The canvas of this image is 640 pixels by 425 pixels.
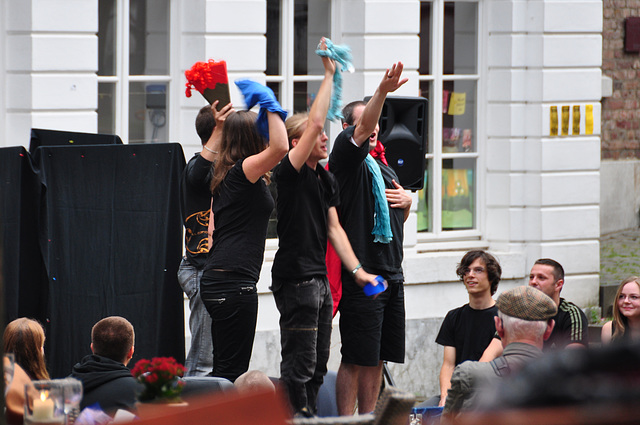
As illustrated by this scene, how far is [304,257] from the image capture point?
4.59m

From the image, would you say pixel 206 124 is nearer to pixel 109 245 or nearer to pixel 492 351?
pixel 109 245

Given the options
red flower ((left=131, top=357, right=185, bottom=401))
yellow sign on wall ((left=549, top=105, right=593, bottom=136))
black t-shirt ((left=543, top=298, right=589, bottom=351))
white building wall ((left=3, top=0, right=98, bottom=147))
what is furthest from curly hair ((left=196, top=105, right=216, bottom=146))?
yellow sign on wall ((left=549, top=105, right=593, bottom=136))

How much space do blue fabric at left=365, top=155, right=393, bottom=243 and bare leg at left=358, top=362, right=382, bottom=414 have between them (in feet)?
2.26

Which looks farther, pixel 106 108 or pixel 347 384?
pixel 106 108

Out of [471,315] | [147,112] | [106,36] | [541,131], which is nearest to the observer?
[471,315]

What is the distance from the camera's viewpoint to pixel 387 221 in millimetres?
5008

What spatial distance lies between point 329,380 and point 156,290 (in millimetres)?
1167

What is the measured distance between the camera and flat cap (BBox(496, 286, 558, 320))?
3389mm

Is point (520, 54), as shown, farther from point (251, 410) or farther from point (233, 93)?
point (251, 410)

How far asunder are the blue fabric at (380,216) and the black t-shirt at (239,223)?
0.67 meters

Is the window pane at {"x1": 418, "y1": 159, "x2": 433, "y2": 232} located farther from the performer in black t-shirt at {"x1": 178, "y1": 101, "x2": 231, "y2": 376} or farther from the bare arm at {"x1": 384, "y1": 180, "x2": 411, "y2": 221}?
the performer in black t-shirt at {"x1": 178, "y1": 101, "x2": 231, "y2": 376}

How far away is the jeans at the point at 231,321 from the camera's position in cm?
453

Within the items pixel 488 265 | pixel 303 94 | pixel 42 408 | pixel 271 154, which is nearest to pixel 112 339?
pixel 271 154

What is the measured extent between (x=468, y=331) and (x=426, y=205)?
2.83 meters
